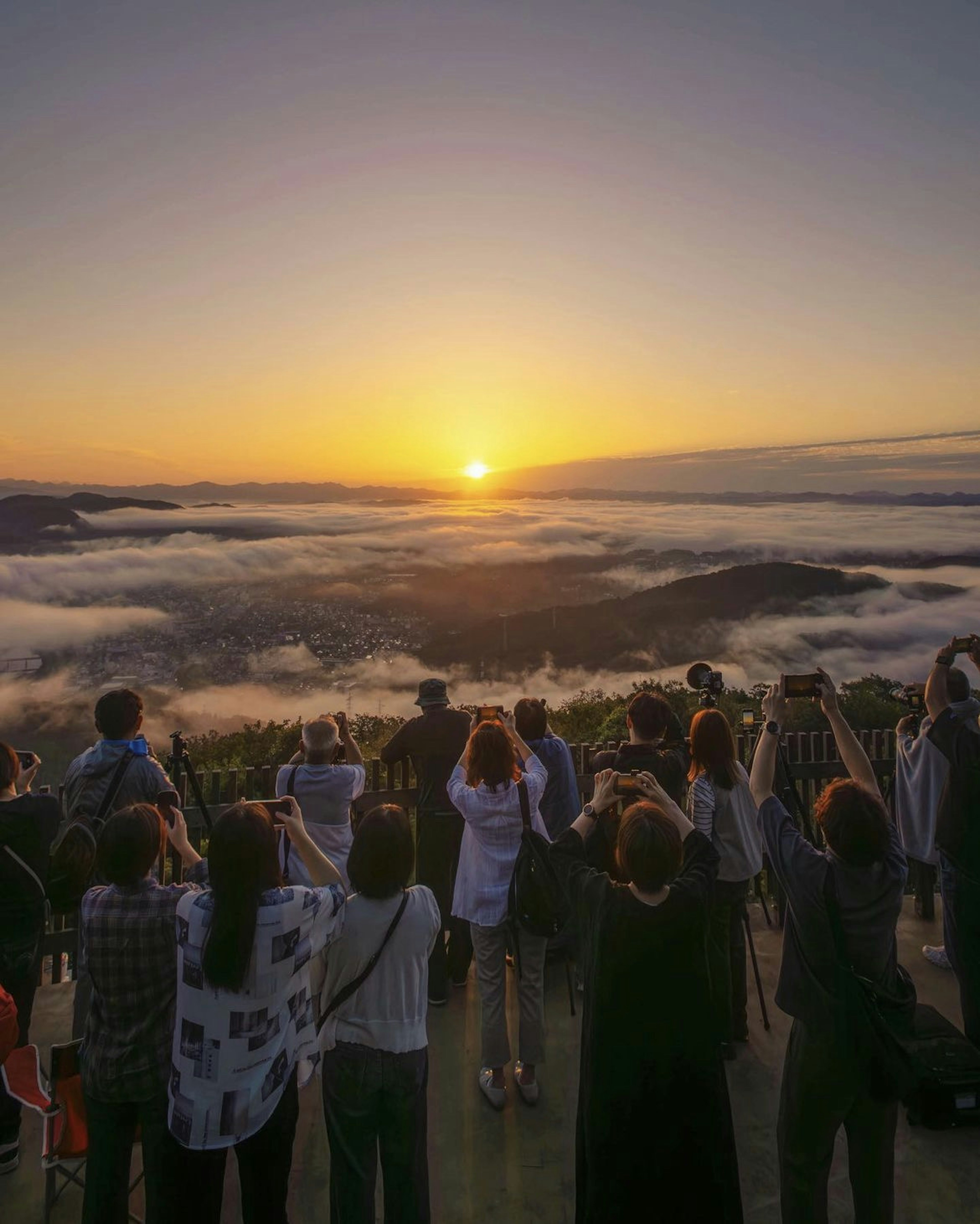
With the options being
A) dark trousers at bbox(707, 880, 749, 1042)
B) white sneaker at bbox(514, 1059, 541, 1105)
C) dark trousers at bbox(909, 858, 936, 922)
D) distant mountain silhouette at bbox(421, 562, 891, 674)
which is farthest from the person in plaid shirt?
distant mountain silhouette at bbox(421, 562, 891, 674)

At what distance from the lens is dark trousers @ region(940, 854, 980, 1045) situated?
13.6 feet

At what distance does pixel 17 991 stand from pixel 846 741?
4.10 metres

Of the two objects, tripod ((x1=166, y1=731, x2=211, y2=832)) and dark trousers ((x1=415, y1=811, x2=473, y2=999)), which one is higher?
tripod ((x1=166, y1=731, x2=211, y2=832))

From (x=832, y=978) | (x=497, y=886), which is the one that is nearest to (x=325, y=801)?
(x=497, y=886)

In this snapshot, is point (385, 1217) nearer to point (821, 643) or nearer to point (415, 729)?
Result: point (415, 729)

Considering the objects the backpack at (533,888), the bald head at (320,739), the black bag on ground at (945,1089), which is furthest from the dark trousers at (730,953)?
the bald head at (320,739)

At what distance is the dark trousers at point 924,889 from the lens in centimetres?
604

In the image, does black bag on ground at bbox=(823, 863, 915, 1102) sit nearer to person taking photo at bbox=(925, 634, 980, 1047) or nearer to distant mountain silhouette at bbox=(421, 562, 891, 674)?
person taking photo at bbox=(925, 634, 980, 1047)

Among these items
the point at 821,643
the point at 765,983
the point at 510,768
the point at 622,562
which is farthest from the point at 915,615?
the point at 510,768

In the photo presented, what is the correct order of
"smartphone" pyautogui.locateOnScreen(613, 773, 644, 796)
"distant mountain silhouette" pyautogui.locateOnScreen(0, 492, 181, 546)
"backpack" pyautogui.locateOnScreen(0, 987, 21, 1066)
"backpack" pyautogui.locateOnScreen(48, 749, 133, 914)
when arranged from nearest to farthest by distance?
"backpack" pyautogui.locateOnScreen(0, 987, 21, 1066), "smartphone" pyautogui.locateOnScreen(613, 773, 644, 796), "backpack" pyautogui.locateOnScreen(48, 749, 133, 914), "distant mountain silhouette" pyautogui.locateOnScreen(0, 492, 181, 546)

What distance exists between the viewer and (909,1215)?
3.30m

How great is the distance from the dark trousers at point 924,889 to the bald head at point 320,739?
4904mm

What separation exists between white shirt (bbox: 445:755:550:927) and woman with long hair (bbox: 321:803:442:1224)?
3.79 feet

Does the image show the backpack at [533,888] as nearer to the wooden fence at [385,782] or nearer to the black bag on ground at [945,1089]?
the wooden fence at [385,782]
